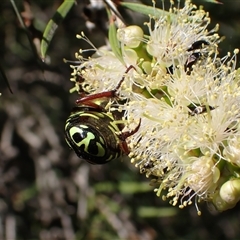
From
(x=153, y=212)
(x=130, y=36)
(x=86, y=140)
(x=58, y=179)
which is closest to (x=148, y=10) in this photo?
(x=130, y=36)

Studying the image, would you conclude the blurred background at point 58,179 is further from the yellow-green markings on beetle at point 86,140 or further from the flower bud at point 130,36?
the yellow-green markings on beetle at point 86,140

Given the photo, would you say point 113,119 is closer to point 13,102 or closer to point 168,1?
point 168,1

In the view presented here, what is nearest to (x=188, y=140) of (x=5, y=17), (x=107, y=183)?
(x=5, y=17)

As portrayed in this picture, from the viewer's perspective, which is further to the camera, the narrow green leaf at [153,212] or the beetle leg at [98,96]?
the narrow green leaf at [153,212]

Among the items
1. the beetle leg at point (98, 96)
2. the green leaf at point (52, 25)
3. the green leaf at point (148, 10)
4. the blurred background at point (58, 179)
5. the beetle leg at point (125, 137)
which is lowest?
the blurred background at point (58, 179)

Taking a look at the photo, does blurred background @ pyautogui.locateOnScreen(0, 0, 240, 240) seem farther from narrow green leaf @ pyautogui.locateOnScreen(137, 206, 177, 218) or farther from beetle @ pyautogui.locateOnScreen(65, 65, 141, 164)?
beetle @ pyautogui.locateOnScreen(65, 65, 141, 164)

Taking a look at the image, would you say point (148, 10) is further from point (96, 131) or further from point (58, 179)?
point (58, 179)

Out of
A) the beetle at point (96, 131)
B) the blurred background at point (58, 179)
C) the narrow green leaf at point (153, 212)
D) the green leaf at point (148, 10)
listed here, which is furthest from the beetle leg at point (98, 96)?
the narrow green leaf at point (153, 212)
